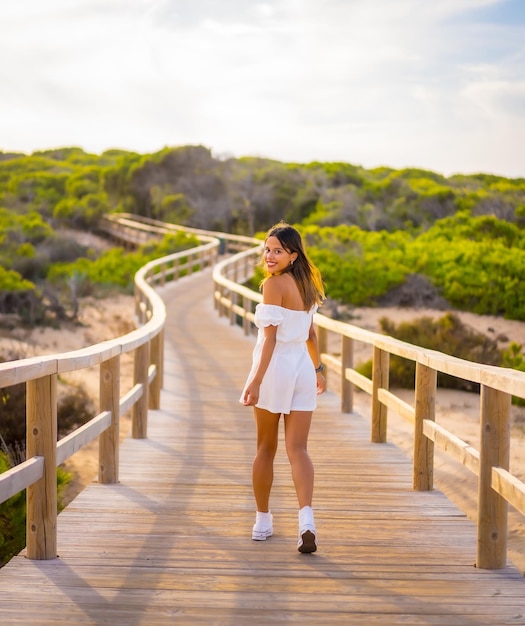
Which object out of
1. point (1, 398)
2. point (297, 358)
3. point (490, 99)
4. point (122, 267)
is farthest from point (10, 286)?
point (297, 358)

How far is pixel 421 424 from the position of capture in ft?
Result: 17.6

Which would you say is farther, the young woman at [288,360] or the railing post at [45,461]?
the young woman at [288,360]

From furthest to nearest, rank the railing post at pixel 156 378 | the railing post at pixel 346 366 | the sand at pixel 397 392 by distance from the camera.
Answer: the railing post at pixel 156 378, the railing post at pixel 346 366, the sand at pixel 397 392

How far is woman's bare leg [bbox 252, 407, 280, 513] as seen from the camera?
4.27 m

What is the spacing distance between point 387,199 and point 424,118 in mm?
20441

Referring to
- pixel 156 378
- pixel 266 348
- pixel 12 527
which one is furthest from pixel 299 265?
pixel 156 378

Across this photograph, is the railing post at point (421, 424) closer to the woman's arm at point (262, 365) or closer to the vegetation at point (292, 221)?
the woman's arm at point (262, 365)

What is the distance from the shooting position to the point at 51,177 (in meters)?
59.2

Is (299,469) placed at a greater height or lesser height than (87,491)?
greater

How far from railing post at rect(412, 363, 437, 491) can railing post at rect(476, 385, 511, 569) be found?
1.29m

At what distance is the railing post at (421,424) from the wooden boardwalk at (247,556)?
11 cm

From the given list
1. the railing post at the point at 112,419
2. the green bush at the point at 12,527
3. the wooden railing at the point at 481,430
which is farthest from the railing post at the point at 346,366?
the green bush at the point at 12,527

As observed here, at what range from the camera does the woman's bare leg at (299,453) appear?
165 inches

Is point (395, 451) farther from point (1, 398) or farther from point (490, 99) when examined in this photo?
point (490, 99)
